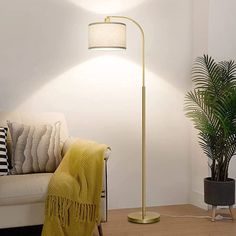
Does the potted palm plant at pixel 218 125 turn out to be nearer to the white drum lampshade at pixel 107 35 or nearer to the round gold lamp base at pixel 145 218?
the round gold lamp base at pixel 145 218

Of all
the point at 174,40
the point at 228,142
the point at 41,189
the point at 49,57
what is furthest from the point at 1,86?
the point at 228,142

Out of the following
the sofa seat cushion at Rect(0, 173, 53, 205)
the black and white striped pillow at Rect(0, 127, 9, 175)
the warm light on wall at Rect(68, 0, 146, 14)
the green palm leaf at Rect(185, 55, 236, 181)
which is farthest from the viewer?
the warm light on wall at Rect(68, 0, 146, 14)

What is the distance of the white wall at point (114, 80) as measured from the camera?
12.1 ft

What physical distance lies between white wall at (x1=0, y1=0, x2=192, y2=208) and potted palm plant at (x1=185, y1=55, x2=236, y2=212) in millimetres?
392

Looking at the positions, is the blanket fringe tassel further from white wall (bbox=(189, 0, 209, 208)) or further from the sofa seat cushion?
white wall (bbox=(189, 0, 209, 208))

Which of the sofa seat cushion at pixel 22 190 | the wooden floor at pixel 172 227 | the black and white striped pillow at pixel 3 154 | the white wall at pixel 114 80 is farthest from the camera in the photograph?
the white wall at pixel 114 80

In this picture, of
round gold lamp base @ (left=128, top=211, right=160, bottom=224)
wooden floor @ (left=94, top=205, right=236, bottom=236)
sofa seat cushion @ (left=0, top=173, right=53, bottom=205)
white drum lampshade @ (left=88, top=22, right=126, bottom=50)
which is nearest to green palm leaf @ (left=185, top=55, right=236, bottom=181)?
wooden floor @ (left=94, top=205, right=236, bottom=236)

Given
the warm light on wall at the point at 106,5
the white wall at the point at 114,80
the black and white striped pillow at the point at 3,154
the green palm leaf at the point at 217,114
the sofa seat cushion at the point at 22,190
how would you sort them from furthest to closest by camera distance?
the warm light on wall at the point at 106,5
the white wall at the point at 114,80
the green palm leaf at the point at 217,114
the black and white striped pillow at the point at 3,154
the sofa seat cushion at the point at 22,190

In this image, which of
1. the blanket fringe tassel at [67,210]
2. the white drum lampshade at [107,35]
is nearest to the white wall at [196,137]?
the white drum lampshade at [107,35]

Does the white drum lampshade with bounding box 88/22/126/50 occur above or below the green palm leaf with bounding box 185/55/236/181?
above

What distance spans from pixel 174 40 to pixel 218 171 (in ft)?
3.87

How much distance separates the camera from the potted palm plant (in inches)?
137

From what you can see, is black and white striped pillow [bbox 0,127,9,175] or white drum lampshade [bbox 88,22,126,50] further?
white drum lampshade [bbox 88,22,126,50]

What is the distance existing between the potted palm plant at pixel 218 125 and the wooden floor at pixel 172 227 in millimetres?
176
